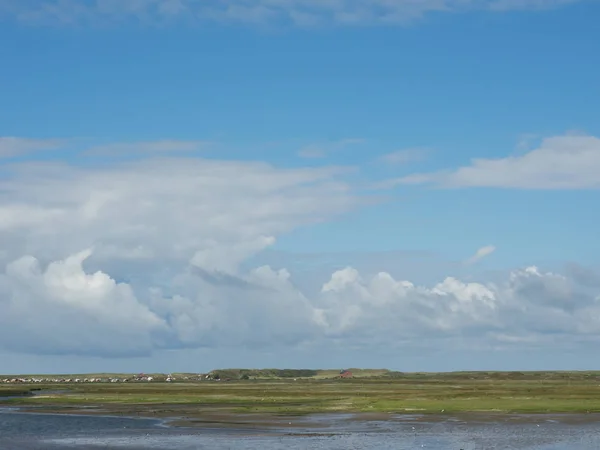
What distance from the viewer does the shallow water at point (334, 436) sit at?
53031mm

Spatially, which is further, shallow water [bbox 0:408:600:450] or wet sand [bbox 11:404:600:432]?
wet sand [bbox 11:404:600:432]

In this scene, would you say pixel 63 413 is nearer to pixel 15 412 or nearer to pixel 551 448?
pixel 15 412

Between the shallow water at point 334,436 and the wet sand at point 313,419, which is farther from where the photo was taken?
the wet sand at point 313,419

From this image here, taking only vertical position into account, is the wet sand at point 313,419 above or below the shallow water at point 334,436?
above

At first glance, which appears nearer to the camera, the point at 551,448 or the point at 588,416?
the point at 551,448

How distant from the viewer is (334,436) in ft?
193

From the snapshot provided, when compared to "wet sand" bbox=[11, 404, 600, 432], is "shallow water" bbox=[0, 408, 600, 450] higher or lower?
lower

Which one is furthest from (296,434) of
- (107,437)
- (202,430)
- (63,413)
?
(63,413)

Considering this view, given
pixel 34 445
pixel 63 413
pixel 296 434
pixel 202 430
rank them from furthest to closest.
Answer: pixel 63 413 < pixel 202 430 < pixel 296 434 < pixel 34 445

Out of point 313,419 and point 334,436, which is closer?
point 334,436

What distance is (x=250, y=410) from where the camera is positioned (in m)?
84.1

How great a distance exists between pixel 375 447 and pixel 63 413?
4705 cm

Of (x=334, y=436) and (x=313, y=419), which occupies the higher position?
(x=313, y=419)

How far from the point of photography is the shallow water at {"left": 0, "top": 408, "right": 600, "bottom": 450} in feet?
174
